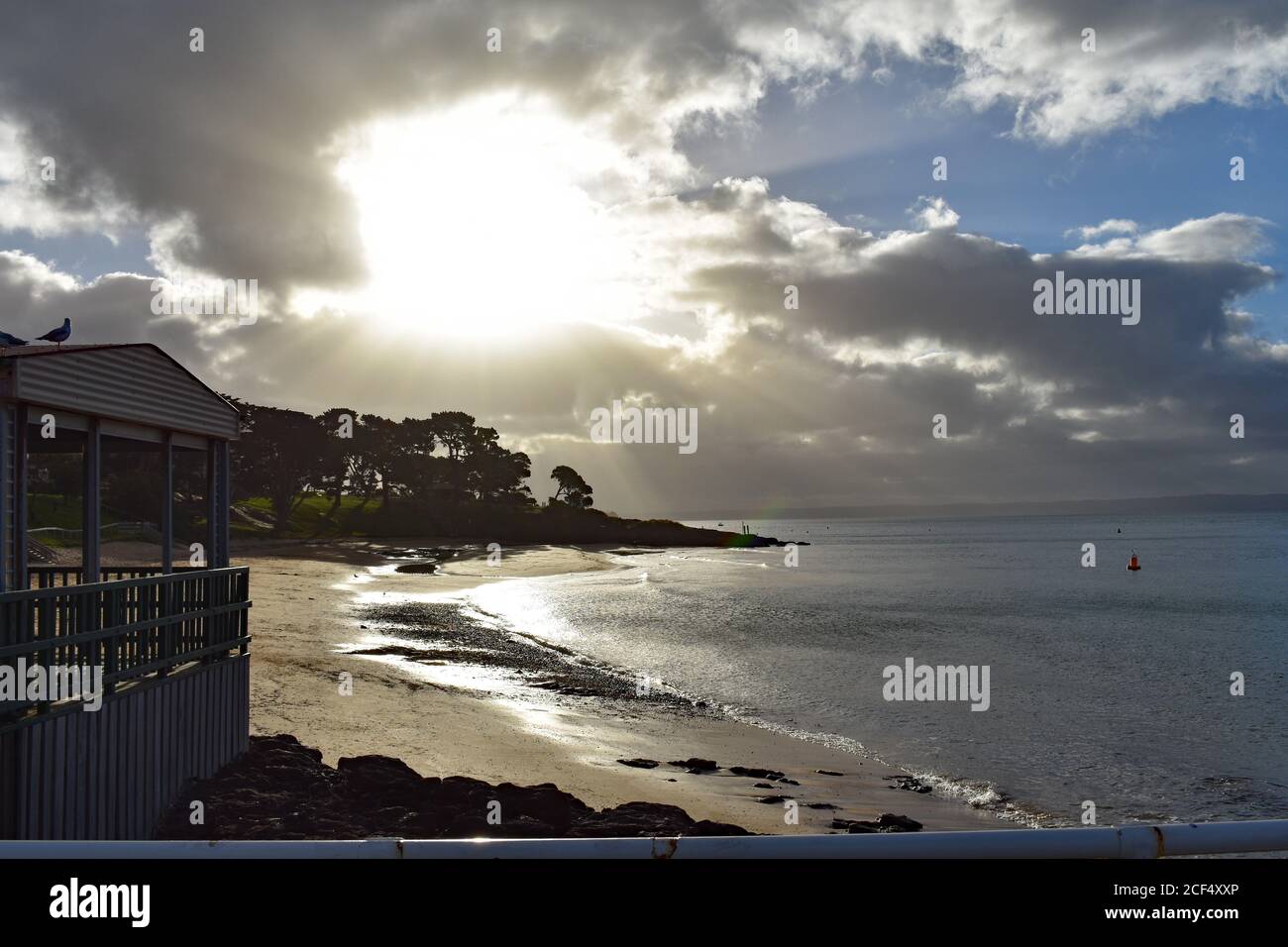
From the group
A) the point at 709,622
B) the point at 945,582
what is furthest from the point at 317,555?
the point at 945,582

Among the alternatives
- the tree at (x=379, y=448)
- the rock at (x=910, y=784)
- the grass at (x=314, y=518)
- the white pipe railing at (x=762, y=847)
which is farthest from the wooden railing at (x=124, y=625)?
the tree at (x=379, y=448)

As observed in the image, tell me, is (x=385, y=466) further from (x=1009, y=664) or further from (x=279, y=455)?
(x=1009, y=664)

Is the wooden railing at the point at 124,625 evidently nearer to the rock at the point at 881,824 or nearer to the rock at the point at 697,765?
the rock at the point at 697,765

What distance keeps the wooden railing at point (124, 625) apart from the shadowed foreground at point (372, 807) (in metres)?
1.50

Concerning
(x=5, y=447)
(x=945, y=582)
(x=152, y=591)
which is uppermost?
(x=5, y=447)

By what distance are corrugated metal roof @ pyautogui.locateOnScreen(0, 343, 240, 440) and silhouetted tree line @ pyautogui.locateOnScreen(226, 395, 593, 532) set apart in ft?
222

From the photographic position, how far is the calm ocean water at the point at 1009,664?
1777 centimetres

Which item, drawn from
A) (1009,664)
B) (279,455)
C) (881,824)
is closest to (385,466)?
(279,455)

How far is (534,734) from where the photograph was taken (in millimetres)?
17625

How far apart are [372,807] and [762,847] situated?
9840 millimetres
